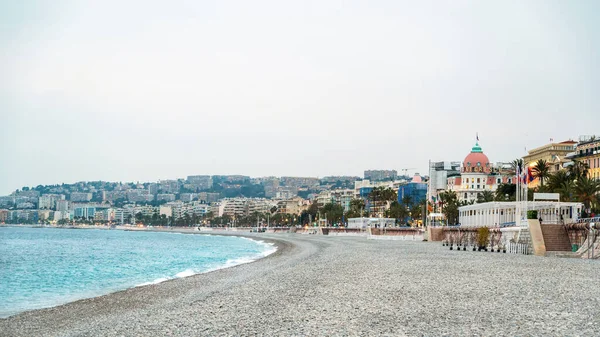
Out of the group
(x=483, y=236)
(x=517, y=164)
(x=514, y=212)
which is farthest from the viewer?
(x=514, y=212)

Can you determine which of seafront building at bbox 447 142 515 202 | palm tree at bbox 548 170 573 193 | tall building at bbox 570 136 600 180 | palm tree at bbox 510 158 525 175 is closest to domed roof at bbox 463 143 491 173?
seafront building at bbox 447 142 515 202

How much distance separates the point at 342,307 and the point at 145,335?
4.98 m

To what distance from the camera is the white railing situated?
4209cm

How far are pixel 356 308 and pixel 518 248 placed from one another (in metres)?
29.9

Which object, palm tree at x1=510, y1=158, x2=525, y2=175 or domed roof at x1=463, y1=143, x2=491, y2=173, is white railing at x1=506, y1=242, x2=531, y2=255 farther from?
domed roof at x1=463, y1=143, x2=491, y2=173

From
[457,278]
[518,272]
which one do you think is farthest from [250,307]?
[518,272]

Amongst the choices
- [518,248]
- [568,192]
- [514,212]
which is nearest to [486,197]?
[568,192]

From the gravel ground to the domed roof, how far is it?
141m

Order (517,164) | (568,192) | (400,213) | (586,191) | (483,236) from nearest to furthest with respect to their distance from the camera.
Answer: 1. (483,236)
2. (517,164)
3. (586,191)
4. (568,192)
5. (400,213)

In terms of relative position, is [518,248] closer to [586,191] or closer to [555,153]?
[586,191]

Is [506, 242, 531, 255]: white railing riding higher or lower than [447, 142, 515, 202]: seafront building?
lower

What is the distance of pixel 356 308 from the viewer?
16.5 metres

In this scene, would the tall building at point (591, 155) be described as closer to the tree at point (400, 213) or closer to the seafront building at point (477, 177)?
the tree at point (400, 213)

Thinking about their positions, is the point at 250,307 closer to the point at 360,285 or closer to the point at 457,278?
Answer: the point at 360,285
